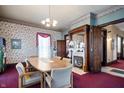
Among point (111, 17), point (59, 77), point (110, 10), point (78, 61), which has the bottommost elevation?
point (78, 61)

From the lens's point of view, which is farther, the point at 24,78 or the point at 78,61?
the point at 78,61

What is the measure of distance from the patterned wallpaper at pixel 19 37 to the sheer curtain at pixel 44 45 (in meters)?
0.39

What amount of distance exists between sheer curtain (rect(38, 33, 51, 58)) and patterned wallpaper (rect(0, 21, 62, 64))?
390mm

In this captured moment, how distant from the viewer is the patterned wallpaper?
14.9ft

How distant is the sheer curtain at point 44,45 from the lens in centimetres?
580

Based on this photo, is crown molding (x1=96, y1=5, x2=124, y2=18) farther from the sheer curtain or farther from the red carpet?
the sheer curtain

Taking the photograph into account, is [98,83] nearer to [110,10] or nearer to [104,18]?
[104,18]

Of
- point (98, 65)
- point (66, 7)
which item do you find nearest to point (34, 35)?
point (66, 7)

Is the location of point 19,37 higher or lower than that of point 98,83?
higher

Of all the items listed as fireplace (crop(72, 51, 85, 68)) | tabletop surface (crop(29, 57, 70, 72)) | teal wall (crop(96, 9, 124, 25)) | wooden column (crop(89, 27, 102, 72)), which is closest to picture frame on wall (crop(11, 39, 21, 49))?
tabletop surface (crop(29, 57, 70, 72))

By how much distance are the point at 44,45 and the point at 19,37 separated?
176 cm

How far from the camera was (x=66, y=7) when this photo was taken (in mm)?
3426

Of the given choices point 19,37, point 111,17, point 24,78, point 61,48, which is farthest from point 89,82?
point 61,48

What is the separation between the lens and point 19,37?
480cm
